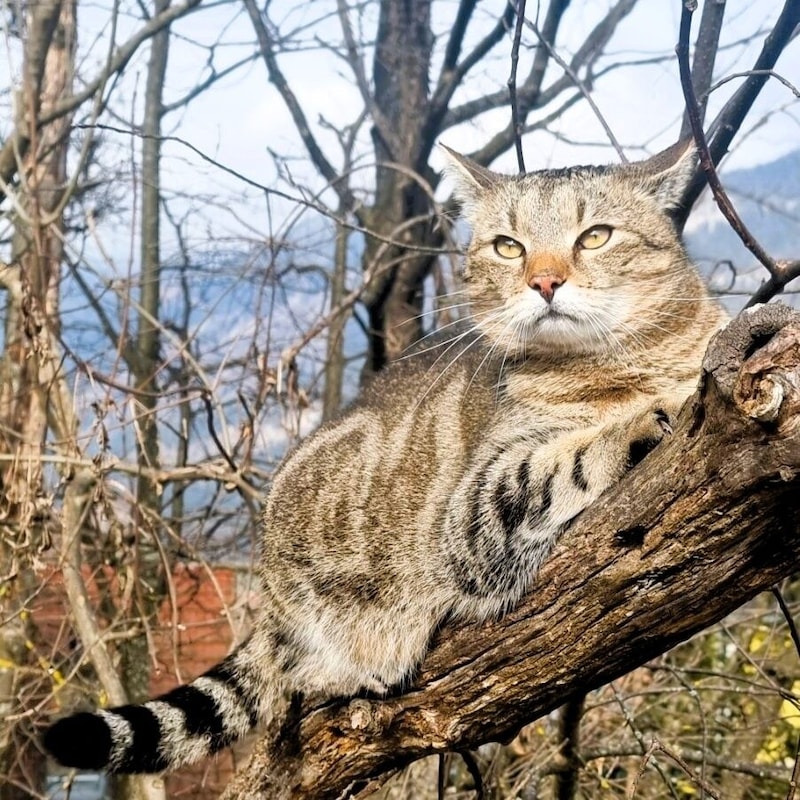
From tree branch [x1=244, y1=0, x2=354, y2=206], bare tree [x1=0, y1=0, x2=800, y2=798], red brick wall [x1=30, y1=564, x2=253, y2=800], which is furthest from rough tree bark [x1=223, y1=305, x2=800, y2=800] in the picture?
tree branch [x1=244, y1=0, x2=354, y2=206]

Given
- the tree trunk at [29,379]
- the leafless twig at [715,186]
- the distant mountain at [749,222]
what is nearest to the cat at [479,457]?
the leafless twig at [715,186]

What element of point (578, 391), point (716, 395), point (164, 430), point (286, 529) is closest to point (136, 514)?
point (164, 430)

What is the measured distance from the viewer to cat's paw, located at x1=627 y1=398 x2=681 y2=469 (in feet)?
5.43

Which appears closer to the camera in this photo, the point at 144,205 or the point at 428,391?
the point at 428,391

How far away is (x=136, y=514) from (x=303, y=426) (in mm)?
1046

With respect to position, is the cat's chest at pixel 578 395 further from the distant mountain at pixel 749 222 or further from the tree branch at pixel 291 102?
the tree branch at pixel 291 102

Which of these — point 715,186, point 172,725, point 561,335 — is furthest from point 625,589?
point 172,725

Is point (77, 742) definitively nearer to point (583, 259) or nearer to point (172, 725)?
point (172, 725)

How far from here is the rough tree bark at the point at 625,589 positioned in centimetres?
128

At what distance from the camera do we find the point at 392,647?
2.04m

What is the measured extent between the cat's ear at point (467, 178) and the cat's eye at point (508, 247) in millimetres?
212

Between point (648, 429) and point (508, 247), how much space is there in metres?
0.69

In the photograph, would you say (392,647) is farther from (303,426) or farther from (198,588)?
(198,588)

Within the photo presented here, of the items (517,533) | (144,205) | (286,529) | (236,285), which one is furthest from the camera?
(144,205)
